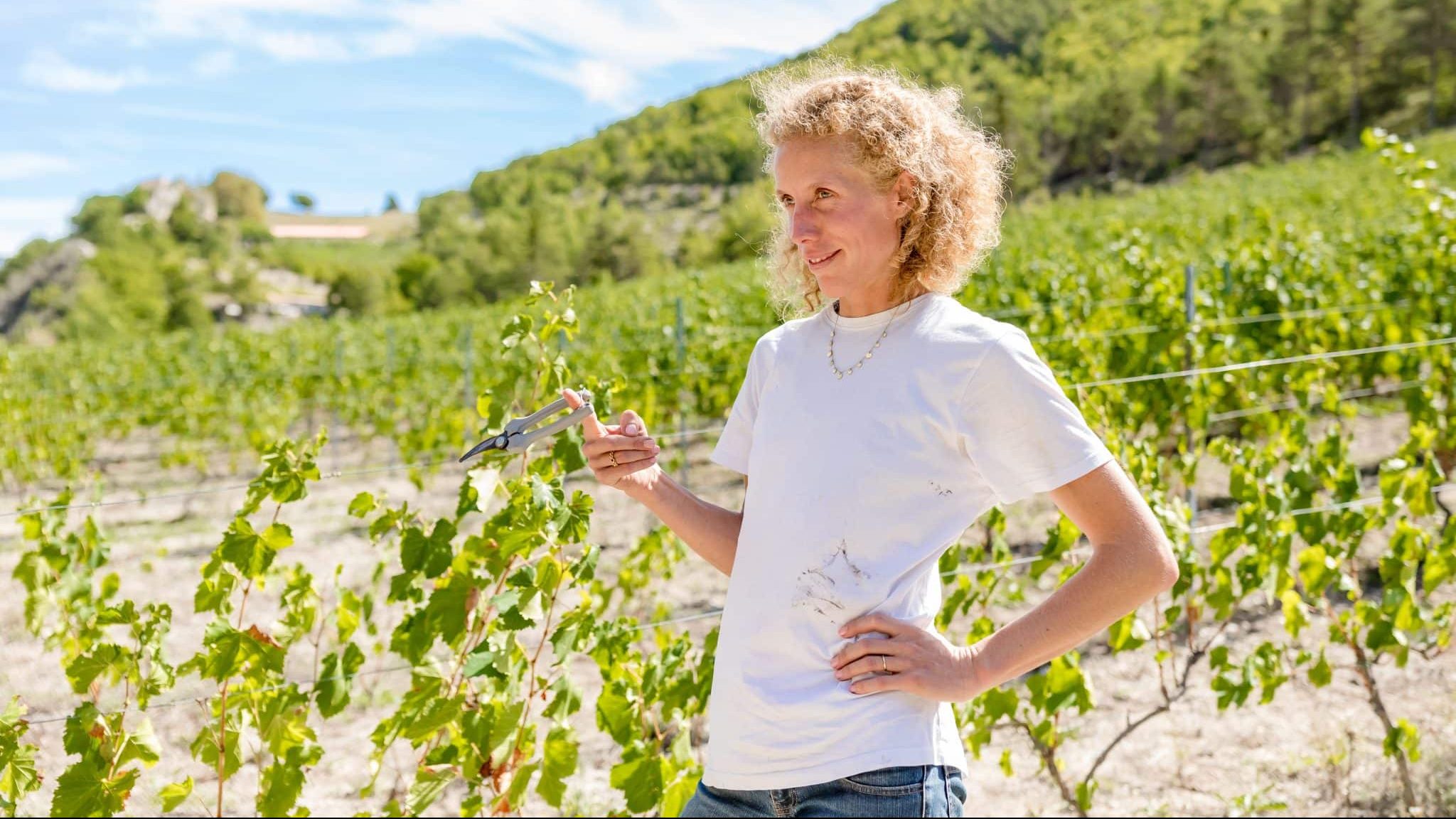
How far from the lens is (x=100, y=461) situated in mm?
12922

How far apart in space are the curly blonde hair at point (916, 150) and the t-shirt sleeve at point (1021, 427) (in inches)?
7.6

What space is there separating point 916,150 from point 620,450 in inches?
21.7

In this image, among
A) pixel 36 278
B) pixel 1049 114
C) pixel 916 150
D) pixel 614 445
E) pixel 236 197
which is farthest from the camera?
pixel 236 197

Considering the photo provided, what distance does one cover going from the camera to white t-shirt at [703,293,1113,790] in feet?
3.79

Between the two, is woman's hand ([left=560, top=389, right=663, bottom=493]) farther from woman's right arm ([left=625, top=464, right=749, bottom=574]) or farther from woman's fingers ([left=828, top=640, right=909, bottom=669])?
woman's fingers ([left=828, top=640, right=909, bottom=669])

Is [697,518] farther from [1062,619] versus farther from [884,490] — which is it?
[1062,619]

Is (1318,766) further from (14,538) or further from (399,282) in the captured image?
(399,282)

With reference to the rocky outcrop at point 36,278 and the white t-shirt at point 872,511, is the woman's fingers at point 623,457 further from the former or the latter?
the rocky outcrop at point 36,278

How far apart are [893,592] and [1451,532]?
2696 mm

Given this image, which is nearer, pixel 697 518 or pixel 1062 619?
pixel 1062 619

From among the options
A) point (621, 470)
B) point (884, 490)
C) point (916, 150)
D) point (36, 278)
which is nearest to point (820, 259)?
point (916, 150)

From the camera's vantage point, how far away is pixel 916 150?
128 centimetres

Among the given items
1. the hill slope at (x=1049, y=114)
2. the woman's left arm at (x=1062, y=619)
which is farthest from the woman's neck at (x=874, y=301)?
the hill slope at (x=1049, y=114)

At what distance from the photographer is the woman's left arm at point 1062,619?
115cm
